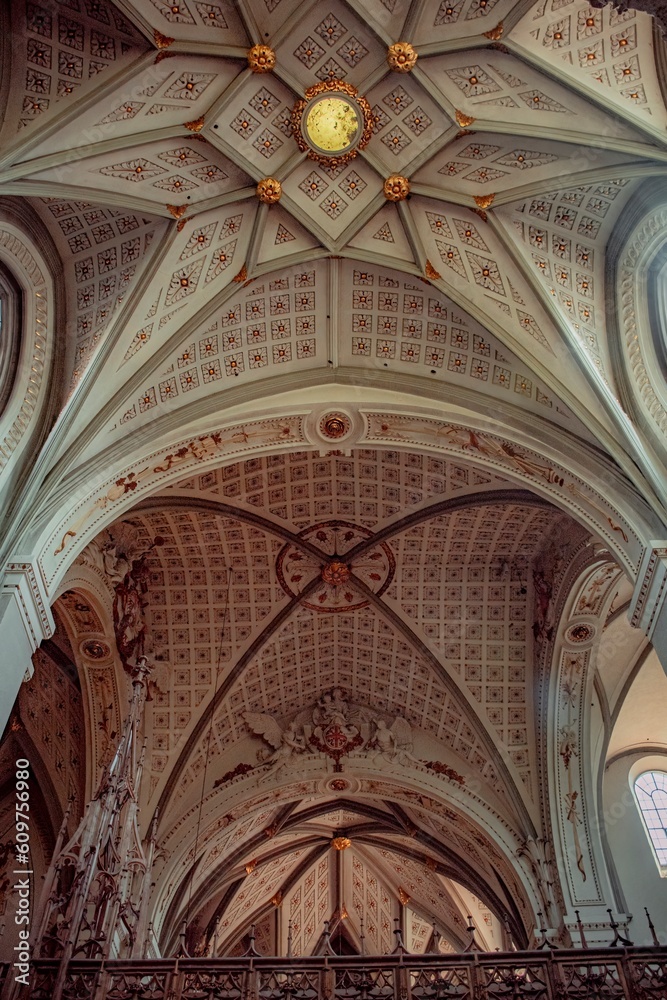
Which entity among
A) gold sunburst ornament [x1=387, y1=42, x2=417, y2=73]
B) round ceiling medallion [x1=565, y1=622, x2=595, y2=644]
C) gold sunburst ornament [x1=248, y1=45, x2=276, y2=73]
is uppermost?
gold sunburst ornament [x1=248, y1=45, x2=276, y2=73]

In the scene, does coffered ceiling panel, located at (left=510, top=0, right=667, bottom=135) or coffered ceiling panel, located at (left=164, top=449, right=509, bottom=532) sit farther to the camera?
coffered ceiling panel, located at (left=164, top=449, right=509, bottom=532)

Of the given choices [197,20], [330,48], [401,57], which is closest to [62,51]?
[197,20]

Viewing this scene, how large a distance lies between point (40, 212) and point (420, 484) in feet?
26.2

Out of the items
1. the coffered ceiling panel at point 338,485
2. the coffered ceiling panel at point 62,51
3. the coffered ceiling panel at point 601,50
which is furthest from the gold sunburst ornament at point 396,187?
the coffered ceiling panel at point 338,485

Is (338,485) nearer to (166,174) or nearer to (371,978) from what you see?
(166,174)

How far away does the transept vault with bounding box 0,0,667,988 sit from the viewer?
10.5 metres

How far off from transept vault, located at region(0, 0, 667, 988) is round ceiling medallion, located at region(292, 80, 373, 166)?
42mm

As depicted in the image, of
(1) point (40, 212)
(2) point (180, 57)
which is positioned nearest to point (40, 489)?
(1) point (40, 212)

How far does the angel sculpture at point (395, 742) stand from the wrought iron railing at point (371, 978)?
7.53 m

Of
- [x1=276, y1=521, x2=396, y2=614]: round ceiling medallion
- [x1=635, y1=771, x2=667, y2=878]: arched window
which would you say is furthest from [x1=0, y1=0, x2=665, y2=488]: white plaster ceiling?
[x1=635, y1=771, x2=667, y2=878]: arched window

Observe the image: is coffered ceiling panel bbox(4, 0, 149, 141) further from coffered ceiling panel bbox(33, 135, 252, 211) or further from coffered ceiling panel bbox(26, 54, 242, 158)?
coffered ceiling panel bbox(33, 135, 252, 211)

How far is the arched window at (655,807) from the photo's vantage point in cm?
1576

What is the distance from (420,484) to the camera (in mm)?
15461

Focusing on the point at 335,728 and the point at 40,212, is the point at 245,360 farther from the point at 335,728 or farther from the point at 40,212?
the point at 335,728
